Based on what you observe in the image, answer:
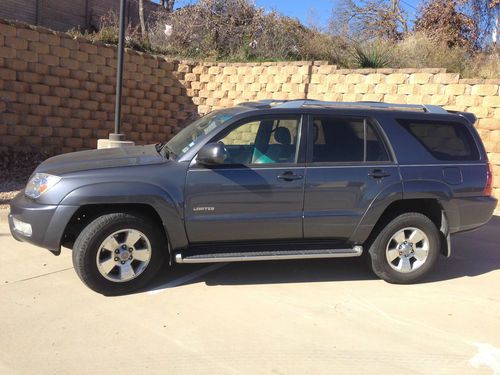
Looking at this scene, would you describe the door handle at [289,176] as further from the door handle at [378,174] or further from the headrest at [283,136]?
the door handle at [378,174]

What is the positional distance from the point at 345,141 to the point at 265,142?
0.82m

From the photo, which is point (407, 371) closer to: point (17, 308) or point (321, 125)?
point (321, 125)

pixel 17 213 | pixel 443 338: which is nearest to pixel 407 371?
pixel 443 338

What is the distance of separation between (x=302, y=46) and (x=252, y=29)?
1631 millimetres

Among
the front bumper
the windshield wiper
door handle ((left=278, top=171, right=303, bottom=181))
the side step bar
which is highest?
the windshield wiper

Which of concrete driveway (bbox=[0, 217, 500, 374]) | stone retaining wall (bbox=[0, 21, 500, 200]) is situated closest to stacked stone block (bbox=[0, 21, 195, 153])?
stone retaining wall (bbox=[0, 21, 500, 200])

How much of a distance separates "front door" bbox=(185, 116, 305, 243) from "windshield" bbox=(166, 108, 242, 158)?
173 millimetres

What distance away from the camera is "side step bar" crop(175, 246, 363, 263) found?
4.55 m

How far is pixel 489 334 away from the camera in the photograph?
4.10 meters

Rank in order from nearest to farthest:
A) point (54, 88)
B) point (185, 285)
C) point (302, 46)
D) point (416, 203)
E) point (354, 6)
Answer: point (185, 285) → point (416, 203) → point (54, 88) → point (302, 46) → point (354, 6)

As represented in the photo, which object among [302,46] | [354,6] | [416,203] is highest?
[354,6]

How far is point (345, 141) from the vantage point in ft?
16.6

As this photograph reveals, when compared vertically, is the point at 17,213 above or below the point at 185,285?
above

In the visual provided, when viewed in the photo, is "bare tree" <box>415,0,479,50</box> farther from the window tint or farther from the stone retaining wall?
the window tint
